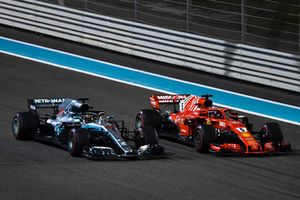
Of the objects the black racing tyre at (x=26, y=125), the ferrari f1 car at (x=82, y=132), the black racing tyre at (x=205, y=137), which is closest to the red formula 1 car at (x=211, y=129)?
the black racing tyre at (x=205, y=137)

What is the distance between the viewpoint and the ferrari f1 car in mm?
15906

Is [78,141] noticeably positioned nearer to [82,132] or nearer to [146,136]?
[82,132]

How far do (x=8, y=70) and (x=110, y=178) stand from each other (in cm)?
1004

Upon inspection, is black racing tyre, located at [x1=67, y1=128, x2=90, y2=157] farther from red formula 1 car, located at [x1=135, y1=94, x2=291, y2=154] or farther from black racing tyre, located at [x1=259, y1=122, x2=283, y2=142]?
black racing tyre, located at [x1=259, y1=122, x2=283, y2=142]

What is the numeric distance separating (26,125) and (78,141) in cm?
165

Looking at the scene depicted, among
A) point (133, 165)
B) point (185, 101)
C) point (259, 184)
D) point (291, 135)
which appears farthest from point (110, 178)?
point (291, 135)

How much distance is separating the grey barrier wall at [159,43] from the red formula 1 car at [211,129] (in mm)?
5164

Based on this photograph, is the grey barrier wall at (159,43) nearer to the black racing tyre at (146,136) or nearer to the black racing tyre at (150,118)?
the black racing tyre at (150,118)

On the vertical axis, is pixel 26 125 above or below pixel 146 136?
above

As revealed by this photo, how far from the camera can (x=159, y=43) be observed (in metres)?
25.4

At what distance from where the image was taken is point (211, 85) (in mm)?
23500

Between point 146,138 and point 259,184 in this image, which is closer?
point 259,184

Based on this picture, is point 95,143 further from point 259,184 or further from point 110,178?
point 259,184

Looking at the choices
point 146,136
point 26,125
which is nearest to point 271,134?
point 146,136
